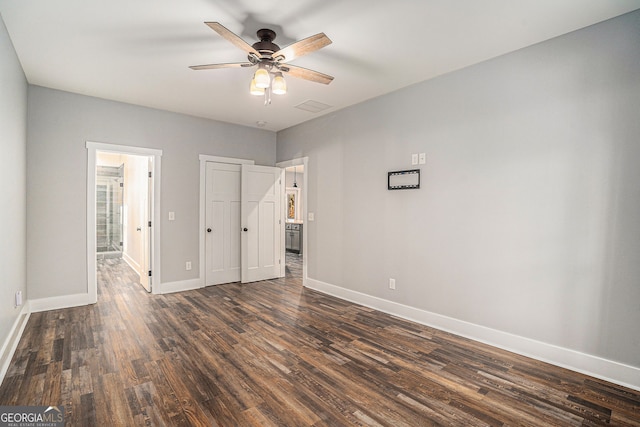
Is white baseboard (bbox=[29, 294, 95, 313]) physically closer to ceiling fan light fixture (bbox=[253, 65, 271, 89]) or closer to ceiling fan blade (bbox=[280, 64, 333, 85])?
ceiling fan light fixture (bbox=[253, 65, 271, 89])

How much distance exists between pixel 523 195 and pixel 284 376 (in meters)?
2.60

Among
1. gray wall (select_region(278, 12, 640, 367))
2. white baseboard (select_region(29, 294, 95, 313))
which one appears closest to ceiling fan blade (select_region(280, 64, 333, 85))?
gray wall (select_region(278, 12, 640, 367))

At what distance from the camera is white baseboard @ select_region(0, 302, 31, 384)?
2469mm

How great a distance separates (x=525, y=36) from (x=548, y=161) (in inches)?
42.4

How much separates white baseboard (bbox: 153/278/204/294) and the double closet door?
0.18 metres

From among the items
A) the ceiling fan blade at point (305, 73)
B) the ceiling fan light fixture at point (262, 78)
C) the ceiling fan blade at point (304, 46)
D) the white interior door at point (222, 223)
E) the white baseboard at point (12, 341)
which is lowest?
the white baseboard at point (12, 341)

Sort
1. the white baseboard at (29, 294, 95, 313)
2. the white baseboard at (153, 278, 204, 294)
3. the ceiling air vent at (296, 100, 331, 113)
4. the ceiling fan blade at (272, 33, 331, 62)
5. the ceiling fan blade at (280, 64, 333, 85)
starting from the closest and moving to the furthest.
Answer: the ceiling fan blade at (272, 33, 331, 62) < the ceiling fan blade at (280, 64, 333, 85) < the white baseboard at (29, 294, 95, 313) < the ceiling air vent at (296, 100, 331, 113) < the white baseboard at (153, 278, 204, 294)

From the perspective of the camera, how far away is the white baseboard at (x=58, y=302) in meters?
3.89

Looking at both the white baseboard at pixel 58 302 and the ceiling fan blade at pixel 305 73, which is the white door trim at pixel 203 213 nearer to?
the white baseboard at pixel 58 302

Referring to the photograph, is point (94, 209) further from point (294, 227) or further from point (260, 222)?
point (294, 227)

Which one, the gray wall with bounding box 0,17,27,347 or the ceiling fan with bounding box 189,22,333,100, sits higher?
the ceiling fan with bounding box 189,22,333,100

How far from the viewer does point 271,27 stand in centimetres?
261

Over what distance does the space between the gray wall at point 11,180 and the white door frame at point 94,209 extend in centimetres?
66

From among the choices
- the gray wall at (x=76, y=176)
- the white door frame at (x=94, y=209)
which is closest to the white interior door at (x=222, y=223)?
the gray wall at (x=76, y=176)
